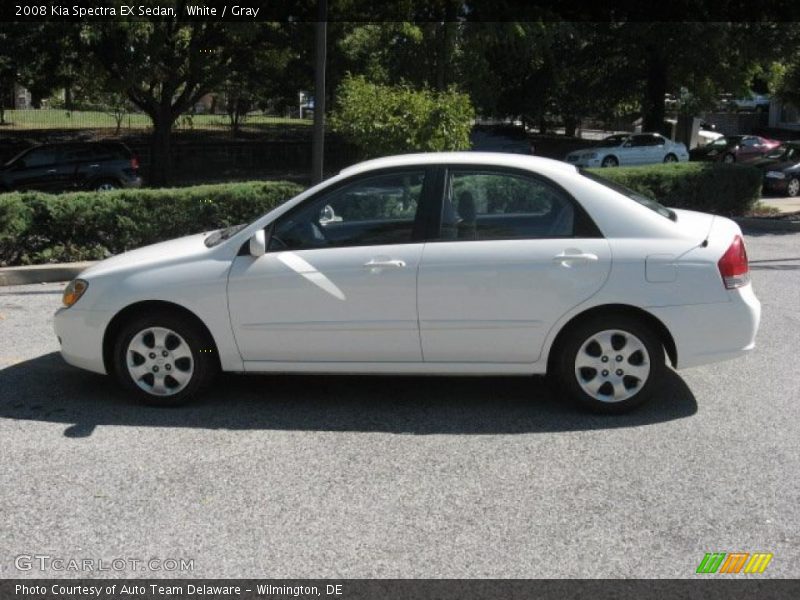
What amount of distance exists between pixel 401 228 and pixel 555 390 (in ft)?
4.82

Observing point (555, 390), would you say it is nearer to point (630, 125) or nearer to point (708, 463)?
point (708, 463)

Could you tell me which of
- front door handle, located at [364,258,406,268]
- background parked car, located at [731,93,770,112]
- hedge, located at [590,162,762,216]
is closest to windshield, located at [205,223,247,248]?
front door handle, located at [364,258,406,268]

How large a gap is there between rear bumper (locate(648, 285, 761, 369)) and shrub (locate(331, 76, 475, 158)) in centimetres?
743

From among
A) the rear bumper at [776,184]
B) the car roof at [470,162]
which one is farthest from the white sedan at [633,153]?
the car roof at [470,162]

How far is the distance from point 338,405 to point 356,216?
121 cm

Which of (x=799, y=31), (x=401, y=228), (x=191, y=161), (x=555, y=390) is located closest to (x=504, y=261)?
(x=401, y=228)

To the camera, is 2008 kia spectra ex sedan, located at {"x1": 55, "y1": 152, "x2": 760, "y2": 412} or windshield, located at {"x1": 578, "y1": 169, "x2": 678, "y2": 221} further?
windshield, located at {"x1": 578, "y1": 169, "x2": 678, "y2": 221}

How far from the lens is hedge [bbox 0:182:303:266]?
1030 centimetres

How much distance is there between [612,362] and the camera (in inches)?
211

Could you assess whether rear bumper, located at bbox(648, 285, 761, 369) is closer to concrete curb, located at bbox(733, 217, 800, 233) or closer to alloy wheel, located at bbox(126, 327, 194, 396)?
alloy wheel, located at bbox(126, 327, 194, 396)

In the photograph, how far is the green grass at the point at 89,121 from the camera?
34.1 metres

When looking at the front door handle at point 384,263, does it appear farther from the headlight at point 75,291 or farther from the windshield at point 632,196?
the headlight at point 75,291

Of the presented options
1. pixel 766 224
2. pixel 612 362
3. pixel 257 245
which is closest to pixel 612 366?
pixel 612 362

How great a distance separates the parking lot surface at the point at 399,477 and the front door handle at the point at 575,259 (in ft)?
3.09
